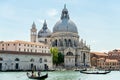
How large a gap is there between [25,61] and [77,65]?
25.1m

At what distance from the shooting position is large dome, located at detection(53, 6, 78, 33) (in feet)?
278

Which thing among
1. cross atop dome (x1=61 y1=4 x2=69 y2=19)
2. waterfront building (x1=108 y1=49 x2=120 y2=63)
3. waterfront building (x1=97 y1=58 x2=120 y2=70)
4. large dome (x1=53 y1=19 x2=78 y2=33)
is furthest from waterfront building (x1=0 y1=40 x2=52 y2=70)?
waterfront building (x1=108 y1=49 x2=120 y2=63)

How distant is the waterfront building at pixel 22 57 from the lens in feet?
183

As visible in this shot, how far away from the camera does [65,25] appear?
85.1 metres

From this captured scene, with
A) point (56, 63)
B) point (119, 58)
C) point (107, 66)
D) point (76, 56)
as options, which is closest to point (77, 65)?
point (76, 56)

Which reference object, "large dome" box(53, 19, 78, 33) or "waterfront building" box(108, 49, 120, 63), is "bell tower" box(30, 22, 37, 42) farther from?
"waterfront building" box(108, 49, 120, 63)

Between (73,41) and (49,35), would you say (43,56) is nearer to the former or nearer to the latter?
(73,41)

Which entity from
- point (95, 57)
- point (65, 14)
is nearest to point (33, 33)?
point (65, 14)

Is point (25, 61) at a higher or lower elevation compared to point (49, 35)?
lower

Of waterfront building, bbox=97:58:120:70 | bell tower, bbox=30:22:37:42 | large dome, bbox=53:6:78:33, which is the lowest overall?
waterfront building, bbox=97:58:120:70

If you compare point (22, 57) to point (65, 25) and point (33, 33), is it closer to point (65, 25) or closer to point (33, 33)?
point (65, 25)

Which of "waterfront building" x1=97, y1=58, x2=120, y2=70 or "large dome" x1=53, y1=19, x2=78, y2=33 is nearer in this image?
"large dome" x1=53, y1=19, x2=78, y2=33

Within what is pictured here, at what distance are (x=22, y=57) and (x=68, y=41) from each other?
28.1m

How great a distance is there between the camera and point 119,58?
11750 centimetres
